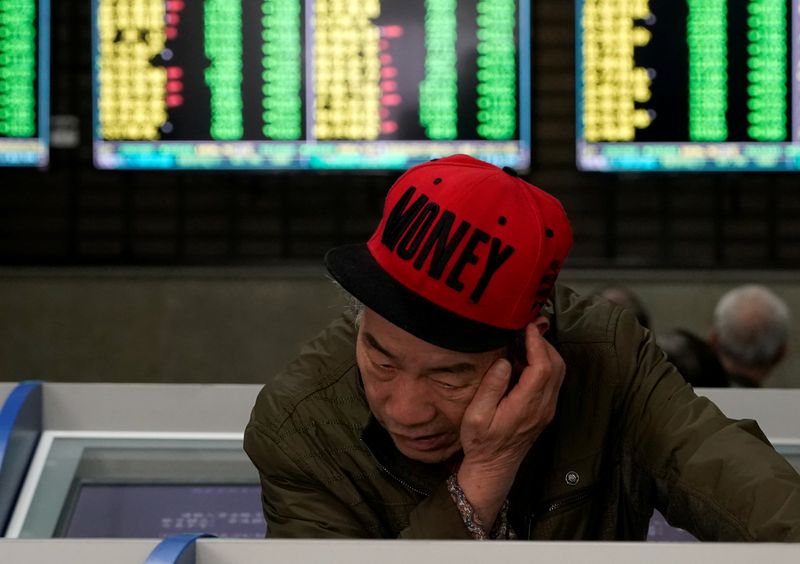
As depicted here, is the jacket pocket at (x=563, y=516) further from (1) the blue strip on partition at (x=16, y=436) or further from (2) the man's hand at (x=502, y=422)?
(1) the blue strip on partition at (x=16, y=436)

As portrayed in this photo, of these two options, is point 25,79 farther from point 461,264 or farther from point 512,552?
point 512,552

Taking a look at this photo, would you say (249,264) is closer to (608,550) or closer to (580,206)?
(580,206)

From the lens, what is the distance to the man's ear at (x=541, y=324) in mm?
1359

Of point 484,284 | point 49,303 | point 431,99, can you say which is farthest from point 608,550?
point 49,303

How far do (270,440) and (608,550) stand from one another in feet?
1.99

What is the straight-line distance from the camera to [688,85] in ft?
12.2

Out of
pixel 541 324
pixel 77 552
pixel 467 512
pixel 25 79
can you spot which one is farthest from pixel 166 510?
pixel 25 79

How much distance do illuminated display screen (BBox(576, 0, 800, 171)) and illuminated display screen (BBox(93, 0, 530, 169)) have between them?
25 centimetres

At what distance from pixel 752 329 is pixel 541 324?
1898mm

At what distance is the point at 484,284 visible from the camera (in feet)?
4.05

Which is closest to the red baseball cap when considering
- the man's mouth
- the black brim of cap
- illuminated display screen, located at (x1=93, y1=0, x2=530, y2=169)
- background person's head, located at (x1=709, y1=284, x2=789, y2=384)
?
the black brim of cap

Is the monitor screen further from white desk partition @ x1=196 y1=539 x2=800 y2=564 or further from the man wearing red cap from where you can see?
white desk partition @ x1=196 y1=539 x2=800 y2=564

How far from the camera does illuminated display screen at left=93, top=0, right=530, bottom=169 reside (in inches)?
147

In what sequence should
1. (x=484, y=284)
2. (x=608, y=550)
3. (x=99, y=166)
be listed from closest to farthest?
1. (x=608, y=550)
2. (x=484, y=284)
3. (x=99, y=166)
